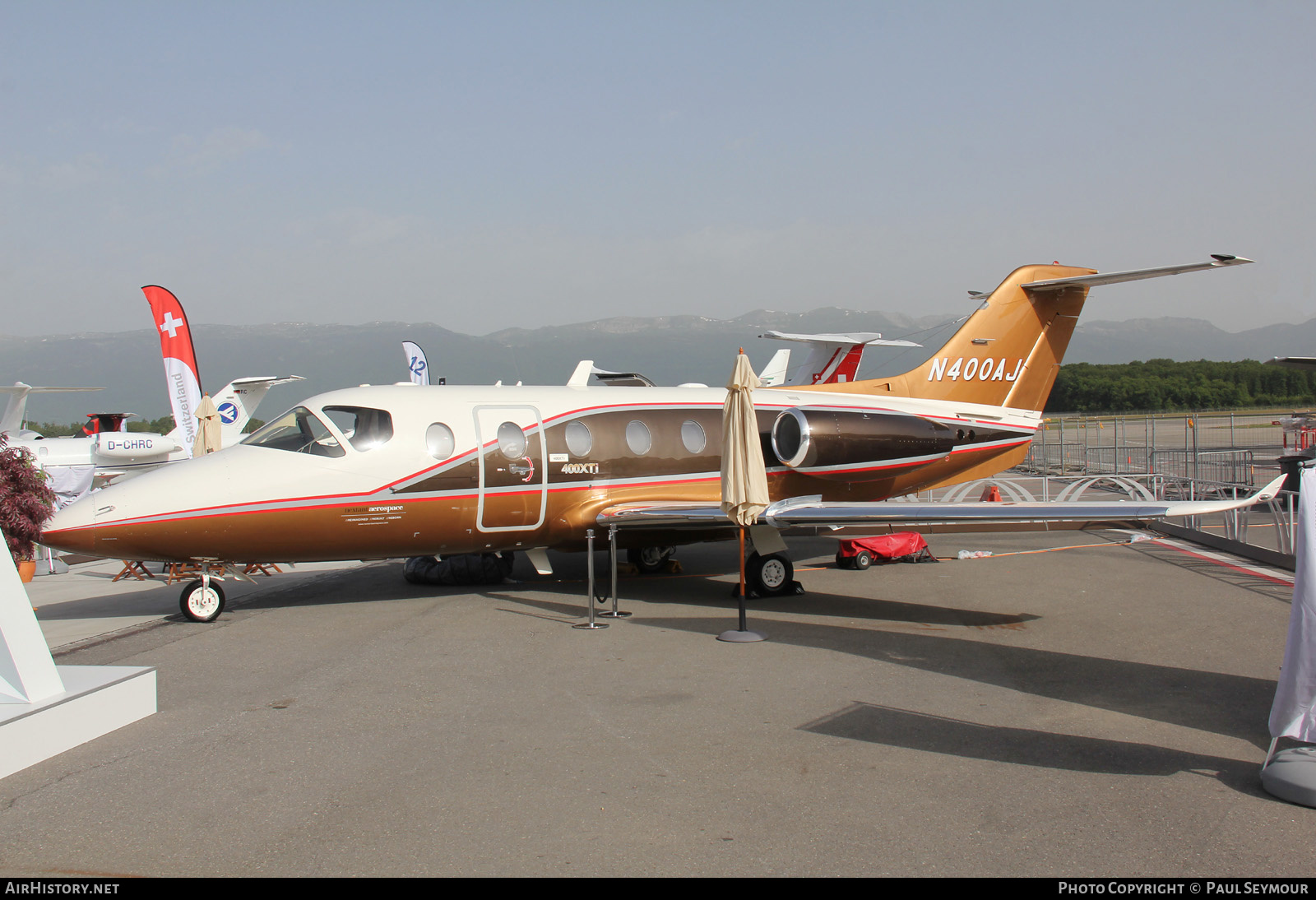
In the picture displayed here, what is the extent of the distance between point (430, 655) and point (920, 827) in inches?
210

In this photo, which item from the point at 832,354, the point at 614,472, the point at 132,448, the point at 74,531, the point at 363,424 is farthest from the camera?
the point at 832,354

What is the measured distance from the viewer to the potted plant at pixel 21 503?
12.2 m

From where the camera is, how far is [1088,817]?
4.36 m

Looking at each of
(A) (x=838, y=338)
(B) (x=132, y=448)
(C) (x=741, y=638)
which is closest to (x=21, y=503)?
(B) (x=132, y=448)

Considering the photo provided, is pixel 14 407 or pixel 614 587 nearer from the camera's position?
pixel 614 587

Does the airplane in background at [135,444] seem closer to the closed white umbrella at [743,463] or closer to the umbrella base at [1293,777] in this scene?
the closed white umbrella at [743,463]

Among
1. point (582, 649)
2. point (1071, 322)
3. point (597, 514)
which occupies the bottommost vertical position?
point (582, 649)

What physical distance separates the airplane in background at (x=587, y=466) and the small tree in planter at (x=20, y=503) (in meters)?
4.05

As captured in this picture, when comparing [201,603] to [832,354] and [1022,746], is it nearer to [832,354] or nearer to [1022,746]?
[1022,746]

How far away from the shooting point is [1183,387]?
250ft

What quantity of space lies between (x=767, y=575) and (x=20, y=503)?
11039 millimetres

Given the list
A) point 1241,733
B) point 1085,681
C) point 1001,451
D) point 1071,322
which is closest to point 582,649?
point 1085,681

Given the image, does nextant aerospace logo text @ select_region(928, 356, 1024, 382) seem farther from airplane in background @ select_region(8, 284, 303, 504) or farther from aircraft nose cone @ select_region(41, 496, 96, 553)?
airplane in background @ select_region(8, 284, 303, 504)
